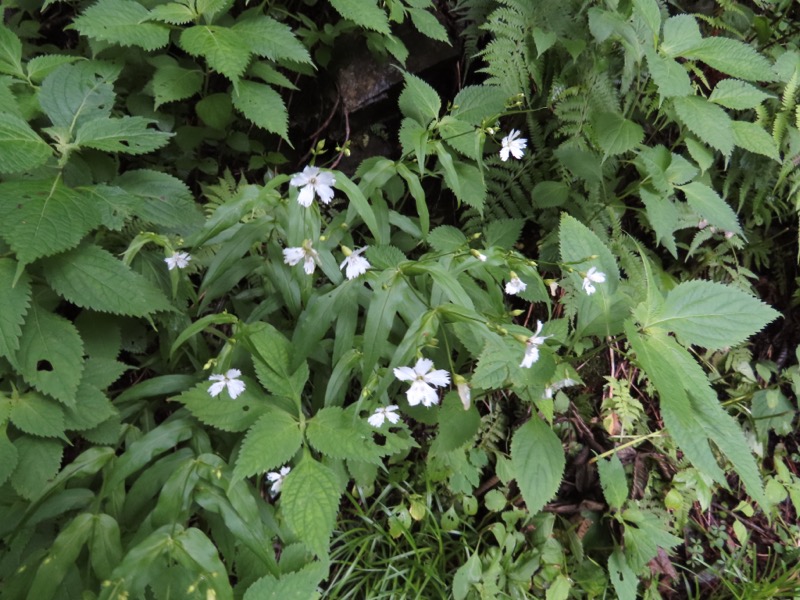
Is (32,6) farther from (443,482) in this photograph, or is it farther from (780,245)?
(780,245)

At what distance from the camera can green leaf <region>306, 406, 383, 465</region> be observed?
153 cm

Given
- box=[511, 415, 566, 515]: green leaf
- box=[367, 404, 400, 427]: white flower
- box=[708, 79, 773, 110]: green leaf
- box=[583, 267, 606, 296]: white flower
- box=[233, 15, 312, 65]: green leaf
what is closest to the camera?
box=[367, 404, 400, 427]: white flower

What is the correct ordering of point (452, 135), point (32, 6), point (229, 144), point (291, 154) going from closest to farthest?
point (452, 135)
point (32, 6)
point (229, 144)
point (291, 154)

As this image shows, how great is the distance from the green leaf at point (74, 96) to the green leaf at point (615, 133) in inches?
71.3

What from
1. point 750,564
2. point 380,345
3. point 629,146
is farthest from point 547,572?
point 629,146

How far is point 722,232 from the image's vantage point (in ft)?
9.01

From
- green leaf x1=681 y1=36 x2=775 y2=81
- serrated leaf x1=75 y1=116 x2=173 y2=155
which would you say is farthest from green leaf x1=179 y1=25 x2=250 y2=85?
green leaf x1=681 y1=36 x2=775 y2=81

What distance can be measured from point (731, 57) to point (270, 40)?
5.86 feet

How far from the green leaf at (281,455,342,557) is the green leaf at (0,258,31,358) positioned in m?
0.82

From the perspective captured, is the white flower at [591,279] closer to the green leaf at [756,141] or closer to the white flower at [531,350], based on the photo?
the white flower at [531,350]

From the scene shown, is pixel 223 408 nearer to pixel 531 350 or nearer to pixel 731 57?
pixel 531 350

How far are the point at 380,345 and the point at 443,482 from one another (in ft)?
3.60

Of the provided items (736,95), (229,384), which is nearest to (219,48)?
(229,384)

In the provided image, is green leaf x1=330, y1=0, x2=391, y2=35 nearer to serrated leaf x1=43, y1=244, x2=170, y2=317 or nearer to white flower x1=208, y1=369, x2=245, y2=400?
serrated leaf x1=43, y1=244, x2=170, y2=317
